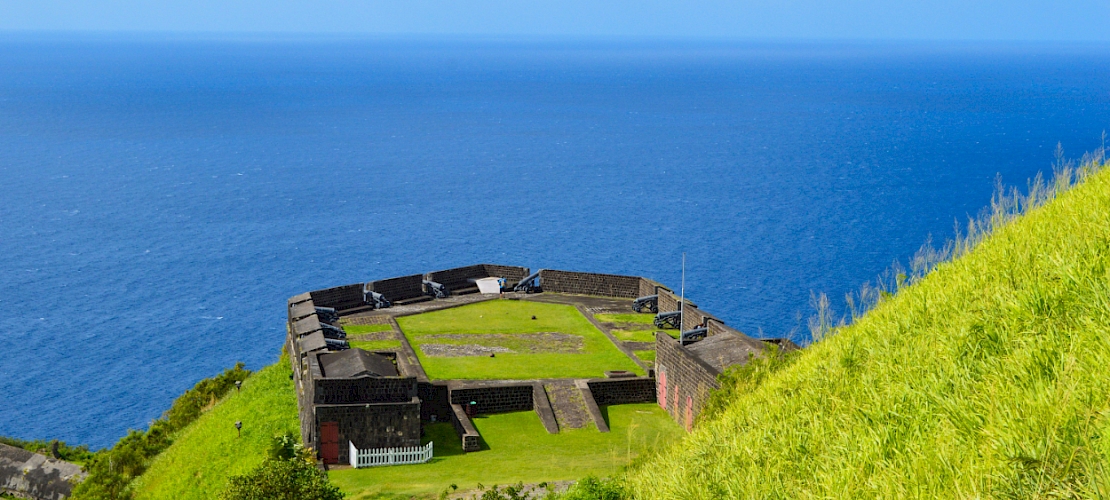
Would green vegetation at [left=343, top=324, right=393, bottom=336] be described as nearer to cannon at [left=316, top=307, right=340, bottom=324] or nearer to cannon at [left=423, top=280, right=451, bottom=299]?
cannon at [left=316, top=307, right=340, bottom=324]

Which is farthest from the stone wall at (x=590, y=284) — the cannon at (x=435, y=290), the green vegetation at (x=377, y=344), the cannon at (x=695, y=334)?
the green vegetation at (x=377, y=344)

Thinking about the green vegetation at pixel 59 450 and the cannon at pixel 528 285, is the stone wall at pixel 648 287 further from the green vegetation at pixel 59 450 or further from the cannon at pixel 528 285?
the green vegetation at pixel 59 450

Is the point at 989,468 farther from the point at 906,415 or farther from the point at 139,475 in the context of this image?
the point at 139,475

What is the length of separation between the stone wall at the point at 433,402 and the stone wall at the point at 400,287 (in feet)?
51.8

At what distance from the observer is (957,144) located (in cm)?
17300

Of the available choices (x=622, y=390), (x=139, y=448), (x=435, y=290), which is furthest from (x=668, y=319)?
(x=139, y=448)

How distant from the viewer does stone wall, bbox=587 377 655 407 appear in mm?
42688

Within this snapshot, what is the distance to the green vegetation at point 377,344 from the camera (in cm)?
4816

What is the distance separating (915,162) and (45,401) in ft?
395

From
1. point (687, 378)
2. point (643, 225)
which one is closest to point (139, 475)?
point (687, 378)

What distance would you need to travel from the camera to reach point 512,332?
51406 millimetres

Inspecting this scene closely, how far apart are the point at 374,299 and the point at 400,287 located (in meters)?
2.27

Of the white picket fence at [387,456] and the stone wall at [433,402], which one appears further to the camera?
the stone wall at [433,402]

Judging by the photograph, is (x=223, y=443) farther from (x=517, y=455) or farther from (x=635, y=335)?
(x=635, y=335)
